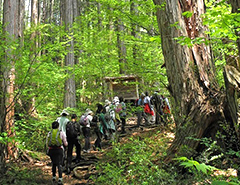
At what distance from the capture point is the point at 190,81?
17.2ft

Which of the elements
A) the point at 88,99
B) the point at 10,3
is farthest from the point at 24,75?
the point at 88,99

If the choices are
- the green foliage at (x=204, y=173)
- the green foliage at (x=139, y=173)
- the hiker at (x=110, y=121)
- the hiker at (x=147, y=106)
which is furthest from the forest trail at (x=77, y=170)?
the hiker at (x=147, y=106)

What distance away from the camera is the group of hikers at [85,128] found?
598cm

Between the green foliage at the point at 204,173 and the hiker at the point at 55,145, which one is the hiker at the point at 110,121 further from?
the green foliage at the point at 204,173

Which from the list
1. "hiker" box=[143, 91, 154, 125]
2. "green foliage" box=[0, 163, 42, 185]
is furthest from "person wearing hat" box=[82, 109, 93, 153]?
"hiker" box=[143, 91, 154, 125]

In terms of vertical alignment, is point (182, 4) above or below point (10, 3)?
below

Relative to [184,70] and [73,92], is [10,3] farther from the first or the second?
[184,70]

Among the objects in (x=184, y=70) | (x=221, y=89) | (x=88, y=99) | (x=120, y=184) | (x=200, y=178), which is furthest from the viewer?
(x=88, y=99)

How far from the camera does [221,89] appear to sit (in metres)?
5.04

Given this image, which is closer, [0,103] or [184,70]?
[184,70]

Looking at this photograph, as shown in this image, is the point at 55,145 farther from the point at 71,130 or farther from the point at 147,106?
the point at 147,106

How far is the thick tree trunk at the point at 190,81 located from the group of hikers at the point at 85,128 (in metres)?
0.72

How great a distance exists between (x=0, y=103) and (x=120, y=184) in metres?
4.12

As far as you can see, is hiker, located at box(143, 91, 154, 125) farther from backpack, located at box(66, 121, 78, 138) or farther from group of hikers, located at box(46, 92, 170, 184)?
backpack, located at box(66, 121, 78, 138)
